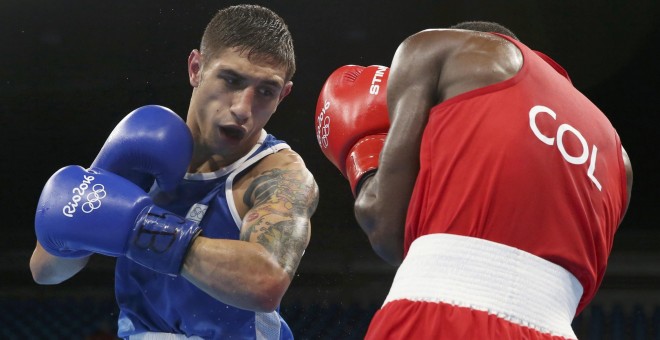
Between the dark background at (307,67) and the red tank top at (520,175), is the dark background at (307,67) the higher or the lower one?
the lower one

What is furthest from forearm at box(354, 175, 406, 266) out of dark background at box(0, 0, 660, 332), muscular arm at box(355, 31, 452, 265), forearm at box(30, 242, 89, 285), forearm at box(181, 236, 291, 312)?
dark background at box(0, 0, 660, 332)

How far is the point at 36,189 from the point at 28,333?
1.61 meters

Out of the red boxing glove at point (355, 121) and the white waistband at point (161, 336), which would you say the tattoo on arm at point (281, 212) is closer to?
the red boxing glove at point (355, 121)

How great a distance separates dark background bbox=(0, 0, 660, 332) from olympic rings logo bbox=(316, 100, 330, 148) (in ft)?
16.9

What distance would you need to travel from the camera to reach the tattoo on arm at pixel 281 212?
6.61 ft

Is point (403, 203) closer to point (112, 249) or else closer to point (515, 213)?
point (515, 213)

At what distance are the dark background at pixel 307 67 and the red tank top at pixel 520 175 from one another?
19.0 feet

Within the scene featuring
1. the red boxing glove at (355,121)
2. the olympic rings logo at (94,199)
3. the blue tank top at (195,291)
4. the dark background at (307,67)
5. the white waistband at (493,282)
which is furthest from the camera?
the dark background at (307,67)

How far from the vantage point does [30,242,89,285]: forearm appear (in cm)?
232

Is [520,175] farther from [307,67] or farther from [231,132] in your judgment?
[307,67]

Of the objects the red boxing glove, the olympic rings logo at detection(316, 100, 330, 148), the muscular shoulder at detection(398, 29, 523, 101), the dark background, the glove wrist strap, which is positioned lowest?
the dark background

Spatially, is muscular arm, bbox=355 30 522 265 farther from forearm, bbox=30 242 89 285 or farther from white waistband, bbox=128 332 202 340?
forearm, bbox=30 242 89 285

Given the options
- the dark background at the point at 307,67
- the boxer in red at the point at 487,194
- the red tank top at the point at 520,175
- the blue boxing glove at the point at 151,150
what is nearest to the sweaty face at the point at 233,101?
the blue boxing glove at the point at 151,150

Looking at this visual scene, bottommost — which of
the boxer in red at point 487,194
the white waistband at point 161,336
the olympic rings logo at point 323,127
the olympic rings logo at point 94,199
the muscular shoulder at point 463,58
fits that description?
the white waistband at point 161,336
